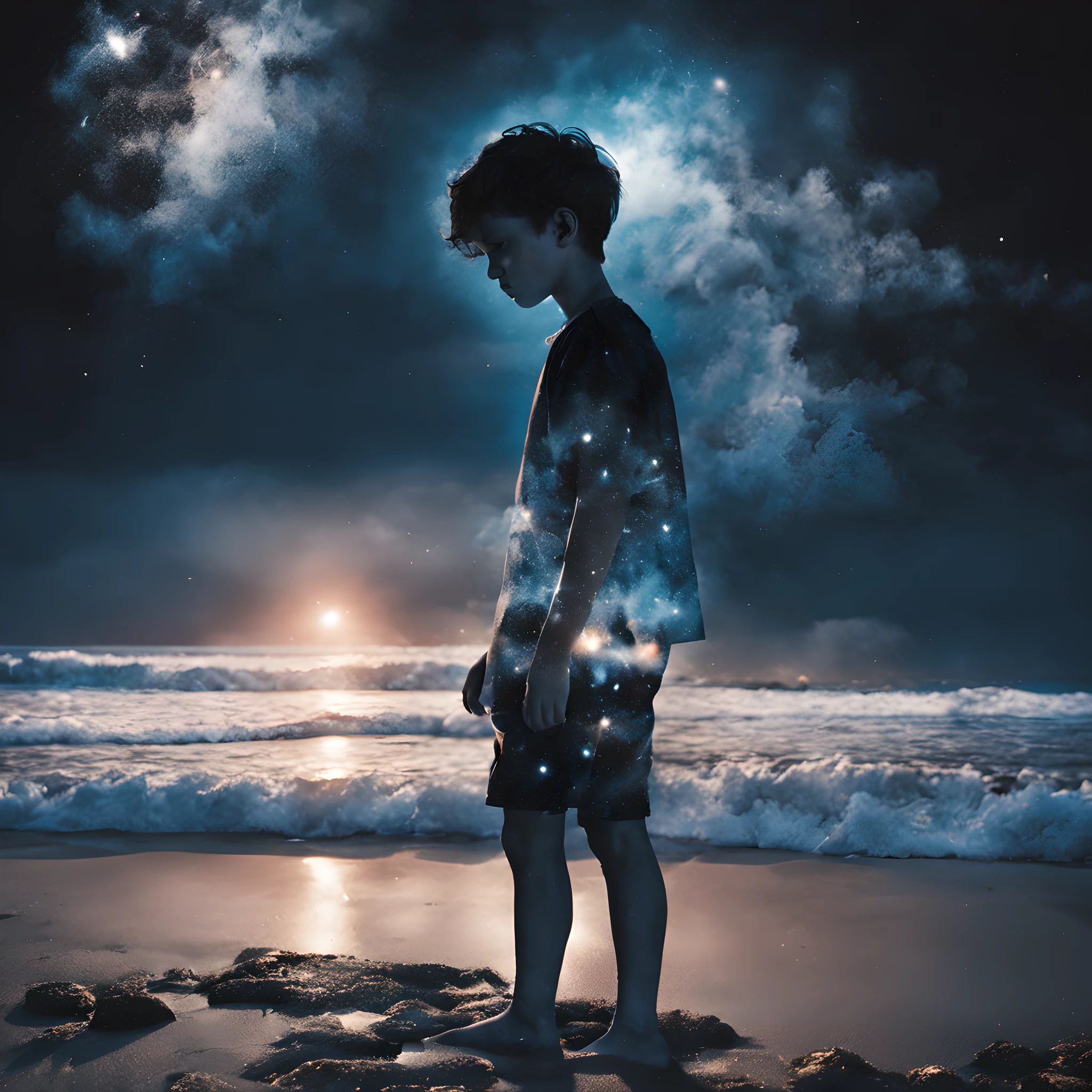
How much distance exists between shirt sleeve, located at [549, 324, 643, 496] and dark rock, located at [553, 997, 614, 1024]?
1.21 m

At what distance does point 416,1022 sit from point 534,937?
1.32ft

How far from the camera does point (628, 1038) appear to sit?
1.41 m

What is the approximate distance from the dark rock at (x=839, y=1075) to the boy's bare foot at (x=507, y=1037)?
455 millimetres

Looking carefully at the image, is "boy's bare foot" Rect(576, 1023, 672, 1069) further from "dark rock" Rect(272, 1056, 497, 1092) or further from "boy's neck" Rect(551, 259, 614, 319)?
"boy's neck" Rect(551, 259, 614, 319)

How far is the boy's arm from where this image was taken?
4.37 ft

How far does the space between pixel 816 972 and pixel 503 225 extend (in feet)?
6.80

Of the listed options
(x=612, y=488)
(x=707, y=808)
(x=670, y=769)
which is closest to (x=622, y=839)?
(x=612, y=488)

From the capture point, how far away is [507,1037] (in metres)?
1.41

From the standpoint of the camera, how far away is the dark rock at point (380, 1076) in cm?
127

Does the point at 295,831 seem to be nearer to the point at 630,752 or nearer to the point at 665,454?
the point at 630,752

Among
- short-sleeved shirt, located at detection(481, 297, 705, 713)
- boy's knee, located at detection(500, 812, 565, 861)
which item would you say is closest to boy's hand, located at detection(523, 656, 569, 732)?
short-sleeved shirt, located at detection(481, 297, 705, 713)

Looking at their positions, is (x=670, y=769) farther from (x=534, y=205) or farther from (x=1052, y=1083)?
(x=534, y=205)

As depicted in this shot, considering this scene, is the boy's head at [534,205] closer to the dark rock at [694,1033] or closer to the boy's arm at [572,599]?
the boy's arm at [572,599]

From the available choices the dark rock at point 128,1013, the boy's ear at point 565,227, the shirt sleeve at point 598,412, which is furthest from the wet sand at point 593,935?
the boy's ear at point 565,227
